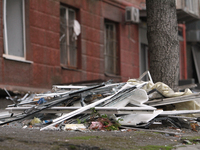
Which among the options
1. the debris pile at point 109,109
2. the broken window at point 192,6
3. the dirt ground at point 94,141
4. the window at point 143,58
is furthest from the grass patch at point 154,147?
the broken window at point 192,6

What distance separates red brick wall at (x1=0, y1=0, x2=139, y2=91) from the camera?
34.3ft

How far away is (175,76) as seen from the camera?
8070mm

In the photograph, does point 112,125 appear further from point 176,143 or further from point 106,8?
point 106,8

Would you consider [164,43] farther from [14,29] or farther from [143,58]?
[143,58]

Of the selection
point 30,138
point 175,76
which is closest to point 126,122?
point 30,138

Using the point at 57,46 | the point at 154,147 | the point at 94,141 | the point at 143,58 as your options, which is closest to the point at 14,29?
the point at 57,46

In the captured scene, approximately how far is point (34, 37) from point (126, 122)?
5.79 m

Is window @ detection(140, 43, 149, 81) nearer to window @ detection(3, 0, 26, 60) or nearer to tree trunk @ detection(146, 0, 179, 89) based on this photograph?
window @ detection(3, 0, 26, 60)

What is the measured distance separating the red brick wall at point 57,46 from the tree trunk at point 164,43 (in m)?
3.78

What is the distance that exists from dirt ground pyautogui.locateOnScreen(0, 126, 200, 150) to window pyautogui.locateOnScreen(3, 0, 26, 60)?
5.63 metres

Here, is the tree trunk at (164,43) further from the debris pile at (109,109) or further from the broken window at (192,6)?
the broken window at (192,6)

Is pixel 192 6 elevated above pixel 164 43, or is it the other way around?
pixel 192 6

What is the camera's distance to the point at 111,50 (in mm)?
14273

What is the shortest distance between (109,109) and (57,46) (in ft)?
20.8
